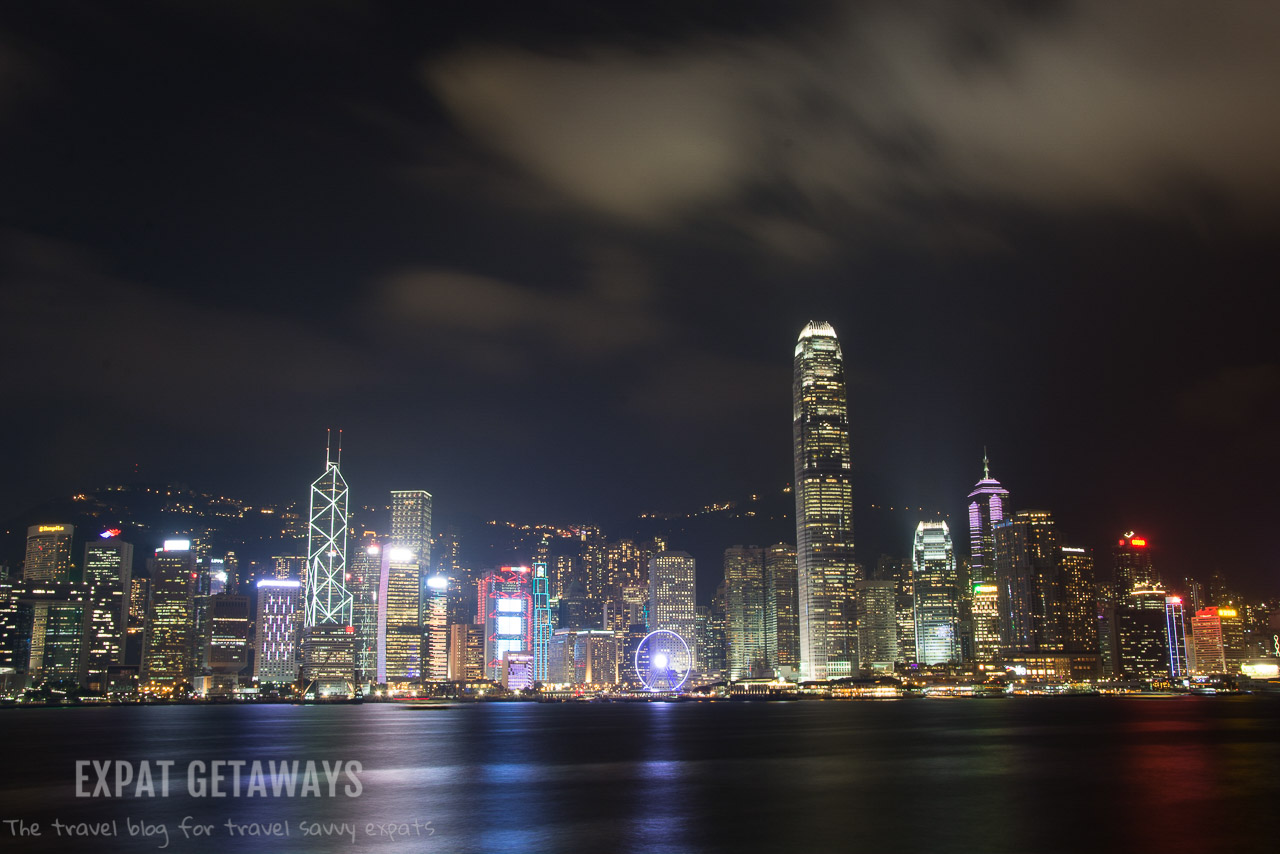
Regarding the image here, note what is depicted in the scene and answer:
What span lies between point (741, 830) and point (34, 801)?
34.6m

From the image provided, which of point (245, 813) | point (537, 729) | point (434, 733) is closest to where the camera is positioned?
point (245, 813)

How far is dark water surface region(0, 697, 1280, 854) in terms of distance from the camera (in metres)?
41.5

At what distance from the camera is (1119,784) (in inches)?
2312

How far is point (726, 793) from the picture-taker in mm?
57188

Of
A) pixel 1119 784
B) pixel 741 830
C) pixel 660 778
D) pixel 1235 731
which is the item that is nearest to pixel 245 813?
pixel 741 830

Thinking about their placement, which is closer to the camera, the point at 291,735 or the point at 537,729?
the point at 291,735

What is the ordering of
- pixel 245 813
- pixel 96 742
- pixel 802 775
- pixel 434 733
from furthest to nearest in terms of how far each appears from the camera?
pixel 434 733
pixel 96 742
pixel 802 775
pixel 245 813

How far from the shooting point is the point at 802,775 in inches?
2586

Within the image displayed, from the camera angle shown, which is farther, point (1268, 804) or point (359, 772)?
point (359, 772)

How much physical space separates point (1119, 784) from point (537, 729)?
83991mm

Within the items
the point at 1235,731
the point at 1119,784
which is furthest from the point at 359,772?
the point at 1235,731

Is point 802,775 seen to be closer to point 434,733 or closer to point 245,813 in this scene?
point 245,813

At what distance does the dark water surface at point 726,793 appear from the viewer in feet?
136

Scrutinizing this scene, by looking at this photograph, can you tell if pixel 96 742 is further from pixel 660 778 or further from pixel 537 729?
pixel 660 778
